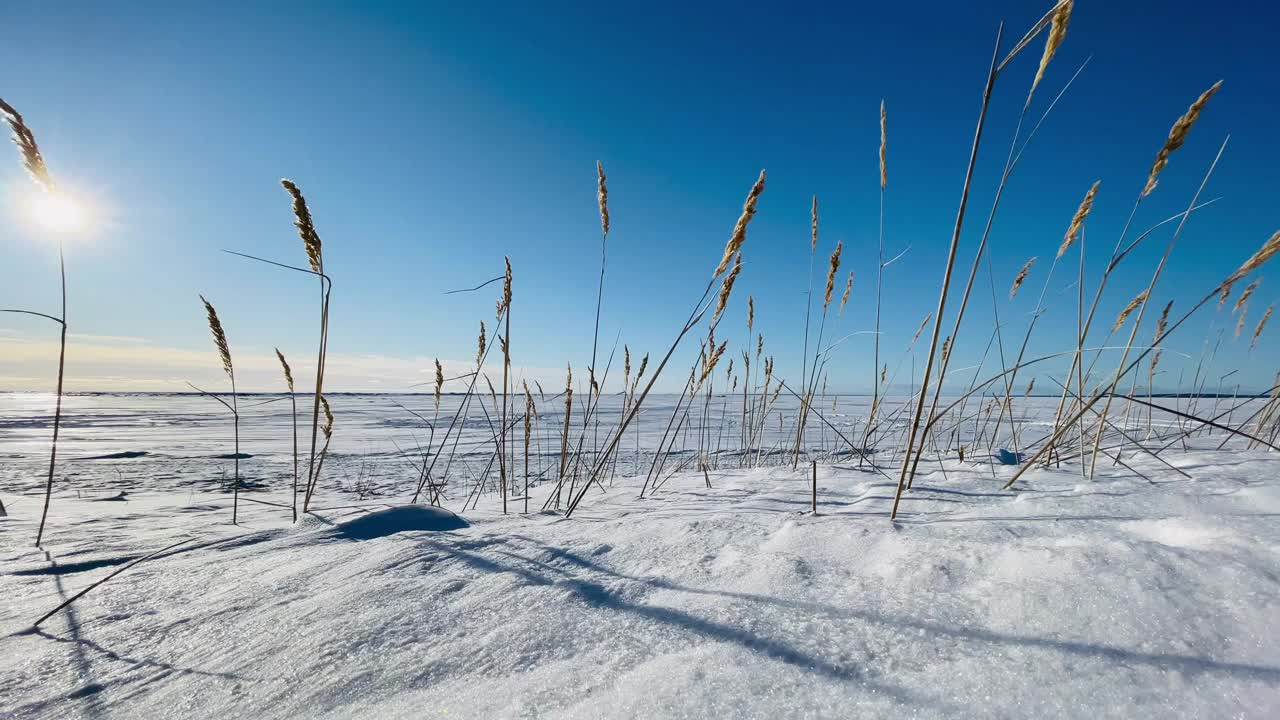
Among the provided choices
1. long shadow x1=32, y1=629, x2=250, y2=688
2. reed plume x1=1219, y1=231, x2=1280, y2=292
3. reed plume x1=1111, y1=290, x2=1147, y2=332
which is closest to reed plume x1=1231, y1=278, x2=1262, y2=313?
reed plume x1=1111, y1=290, x2=1147, y2=332

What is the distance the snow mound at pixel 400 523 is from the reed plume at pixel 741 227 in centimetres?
114

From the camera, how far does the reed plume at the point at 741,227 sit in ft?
5.23

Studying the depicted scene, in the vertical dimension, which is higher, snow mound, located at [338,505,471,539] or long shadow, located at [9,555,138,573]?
snow mound, located at [338,505,471,539]

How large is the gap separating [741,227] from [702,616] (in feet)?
4.07

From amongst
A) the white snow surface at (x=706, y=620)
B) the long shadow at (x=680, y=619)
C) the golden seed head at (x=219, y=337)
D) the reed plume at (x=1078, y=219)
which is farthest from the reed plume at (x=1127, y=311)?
the golden seed head at (x=219, y=337)

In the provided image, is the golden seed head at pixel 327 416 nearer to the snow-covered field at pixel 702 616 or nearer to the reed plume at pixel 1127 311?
the snow-covered field at pixel 702 616

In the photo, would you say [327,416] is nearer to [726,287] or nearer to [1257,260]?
[726,287]

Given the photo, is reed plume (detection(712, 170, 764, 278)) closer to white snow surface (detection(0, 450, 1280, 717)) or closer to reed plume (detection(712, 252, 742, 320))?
reed plume (detection(712, 252, 742, 320))

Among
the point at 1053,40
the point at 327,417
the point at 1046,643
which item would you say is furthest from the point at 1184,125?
the point at 327,417

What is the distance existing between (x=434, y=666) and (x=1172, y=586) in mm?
950

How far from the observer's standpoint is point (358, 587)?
876 mm

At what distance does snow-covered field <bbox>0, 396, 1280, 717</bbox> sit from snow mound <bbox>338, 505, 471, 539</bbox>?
1.0 inches

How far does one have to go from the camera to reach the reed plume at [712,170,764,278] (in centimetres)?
159

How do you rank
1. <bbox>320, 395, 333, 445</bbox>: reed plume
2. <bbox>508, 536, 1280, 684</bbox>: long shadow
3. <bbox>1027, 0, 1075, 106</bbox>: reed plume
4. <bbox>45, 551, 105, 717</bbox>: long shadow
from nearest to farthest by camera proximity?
<bbox>508, 536, 1280, 684</bbox>: long shadow < <bbox>45, 551, 105, 717</bbox>: long shadow < <bbox>1027, 0, 1075, 106</bbox>: reed plume < <bbox>320, 395, 333, 445</bbox>: reed plume
